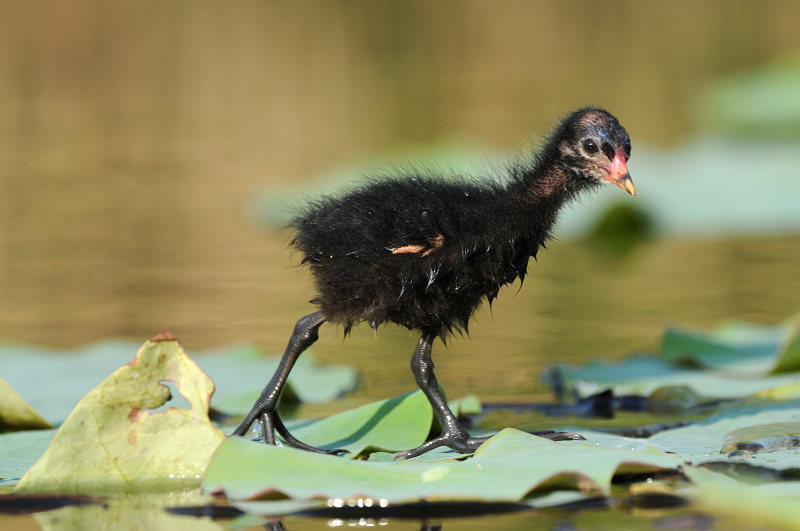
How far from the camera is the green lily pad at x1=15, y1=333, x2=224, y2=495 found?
2.91 m

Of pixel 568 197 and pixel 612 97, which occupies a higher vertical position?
pixel 612 97

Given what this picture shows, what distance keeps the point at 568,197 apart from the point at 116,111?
1141 centimetres

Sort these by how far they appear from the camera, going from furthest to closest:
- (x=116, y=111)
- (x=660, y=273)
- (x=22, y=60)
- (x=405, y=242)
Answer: (x=22, y=60) < (x=116, y=111) < (x=660, y=273) < (x=405, y=242)

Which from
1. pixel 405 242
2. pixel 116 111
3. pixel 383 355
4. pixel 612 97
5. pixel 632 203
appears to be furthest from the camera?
pixel 116 111

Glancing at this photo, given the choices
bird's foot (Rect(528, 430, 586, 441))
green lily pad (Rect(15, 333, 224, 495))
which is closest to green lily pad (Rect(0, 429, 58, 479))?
green lily pad (Rect(15, 333, 224, 495))

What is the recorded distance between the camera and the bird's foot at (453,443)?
3381 mm

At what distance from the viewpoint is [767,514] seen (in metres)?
2.50

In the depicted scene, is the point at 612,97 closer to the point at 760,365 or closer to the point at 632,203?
the point at 632,203

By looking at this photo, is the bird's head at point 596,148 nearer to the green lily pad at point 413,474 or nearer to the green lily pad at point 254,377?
the green lily pad at point 413,474

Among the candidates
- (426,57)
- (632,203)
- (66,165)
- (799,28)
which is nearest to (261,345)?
(632,203)

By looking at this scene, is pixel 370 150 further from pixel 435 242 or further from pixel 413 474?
pixel 413 474

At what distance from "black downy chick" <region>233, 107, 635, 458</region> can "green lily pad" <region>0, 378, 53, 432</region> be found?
70 centimetres

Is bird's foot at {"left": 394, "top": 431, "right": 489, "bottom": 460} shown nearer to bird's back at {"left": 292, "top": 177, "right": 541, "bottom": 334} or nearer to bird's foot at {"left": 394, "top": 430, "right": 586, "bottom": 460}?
bird's foot at {"left": 394, "top": 430, "right": 586, "bottom": 460}

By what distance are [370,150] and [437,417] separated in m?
7.14
